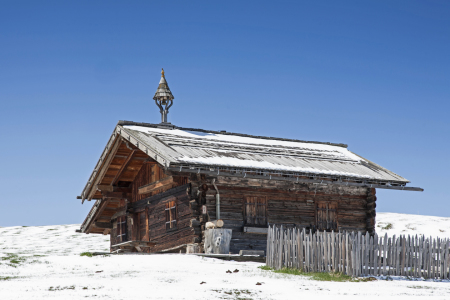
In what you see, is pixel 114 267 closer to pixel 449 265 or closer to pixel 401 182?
pixel 449 265

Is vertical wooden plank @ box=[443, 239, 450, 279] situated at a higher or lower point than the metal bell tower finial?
lower

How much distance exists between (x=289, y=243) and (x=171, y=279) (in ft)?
14.6

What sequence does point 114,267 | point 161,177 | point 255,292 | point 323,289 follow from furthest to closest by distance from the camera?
point 161,177, point 114,267, point 323,289, point 255,292

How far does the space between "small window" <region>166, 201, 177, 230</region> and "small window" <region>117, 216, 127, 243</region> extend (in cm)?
423

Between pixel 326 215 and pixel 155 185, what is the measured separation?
21.9 feet

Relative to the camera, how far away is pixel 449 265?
61.2ft

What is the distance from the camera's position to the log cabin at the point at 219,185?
869 inches

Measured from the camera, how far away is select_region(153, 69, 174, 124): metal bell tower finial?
28.1 meters

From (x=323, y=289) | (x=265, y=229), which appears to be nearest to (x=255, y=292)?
(x=323, y=289)

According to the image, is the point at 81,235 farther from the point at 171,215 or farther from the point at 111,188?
the point at 171,215

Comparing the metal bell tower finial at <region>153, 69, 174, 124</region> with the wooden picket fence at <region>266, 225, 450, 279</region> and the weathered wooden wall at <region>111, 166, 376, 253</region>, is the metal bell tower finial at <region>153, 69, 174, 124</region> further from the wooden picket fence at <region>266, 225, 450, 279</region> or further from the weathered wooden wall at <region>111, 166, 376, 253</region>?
the wooden picket fence at <region>266, 225, 450, 279</region>

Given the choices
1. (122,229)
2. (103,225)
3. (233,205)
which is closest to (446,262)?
(233,205)

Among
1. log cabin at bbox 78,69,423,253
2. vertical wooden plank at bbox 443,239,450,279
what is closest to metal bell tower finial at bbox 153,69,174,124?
log cabin at bbox 78,69,423,253

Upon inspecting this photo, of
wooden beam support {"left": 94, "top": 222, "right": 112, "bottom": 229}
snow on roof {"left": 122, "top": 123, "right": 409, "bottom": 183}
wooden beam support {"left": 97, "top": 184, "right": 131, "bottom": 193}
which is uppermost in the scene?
snow on roof {"left": 122, "top": 123, "right": 409, "bottom": 183}
